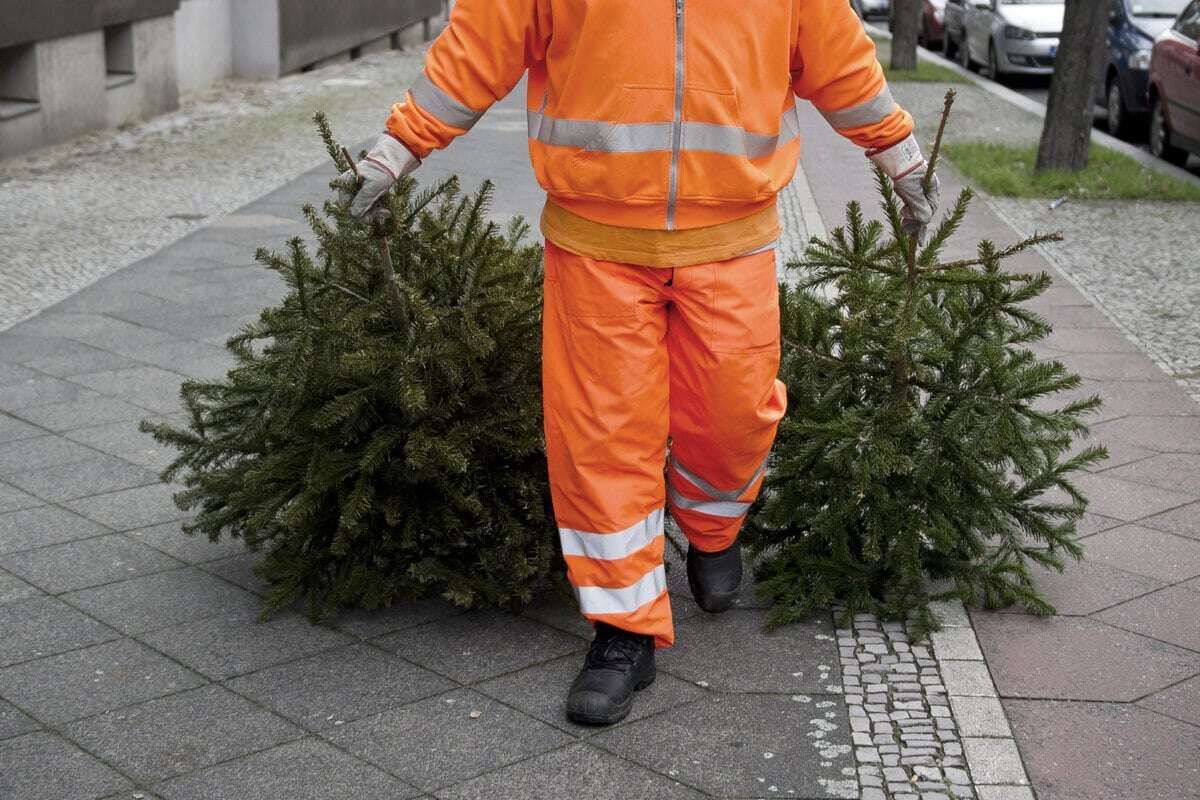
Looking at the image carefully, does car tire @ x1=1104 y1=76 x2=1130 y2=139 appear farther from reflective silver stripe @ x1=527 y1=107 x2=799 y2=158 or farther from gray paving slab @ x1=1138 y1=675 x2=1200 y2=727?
reflective silver stripe @ x1=527 y1=107 x2=799 y2=158

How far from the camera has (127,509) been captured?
15.7 feet

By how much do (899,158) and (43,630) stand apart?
7.44 feet

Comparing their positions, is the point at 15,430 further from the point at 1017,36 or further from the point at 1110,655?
the point at 1017,36

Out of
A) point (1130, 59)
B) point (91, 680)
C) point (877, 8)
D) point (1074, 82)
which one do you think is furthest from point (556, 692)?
point (877, 8)

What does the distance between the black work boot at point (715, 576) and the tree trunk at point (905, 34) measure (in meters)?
16.3

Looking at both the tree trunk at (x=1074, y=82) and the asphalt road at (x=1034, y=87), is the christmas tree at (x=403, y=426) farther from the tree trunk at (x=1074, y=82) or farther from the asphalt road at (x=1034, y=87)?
the asphalt road at (x=1034, y=87)

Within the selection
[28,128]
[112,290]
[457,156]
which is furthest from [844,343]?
[28,128]

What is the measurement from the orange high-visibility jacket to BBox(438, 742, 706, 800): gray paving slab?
43.3 inches

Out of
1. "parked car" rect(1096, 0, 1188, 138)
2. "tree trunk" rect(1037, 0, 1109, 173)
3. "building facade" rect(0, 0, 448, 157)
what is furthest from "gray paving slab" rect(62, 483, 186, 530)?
"parked car" rect(1096, 0, 1188, 138)

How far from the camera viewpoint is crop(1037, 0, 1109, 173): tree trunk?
37.6 ft

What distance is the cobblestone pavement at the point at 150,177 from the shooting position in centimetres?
841

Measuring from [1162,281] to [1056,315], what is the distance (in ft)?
3.89

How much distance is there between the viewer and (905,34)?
19.8 meters

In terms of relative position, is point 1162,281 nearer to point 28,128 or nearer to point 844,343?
point 844,343
